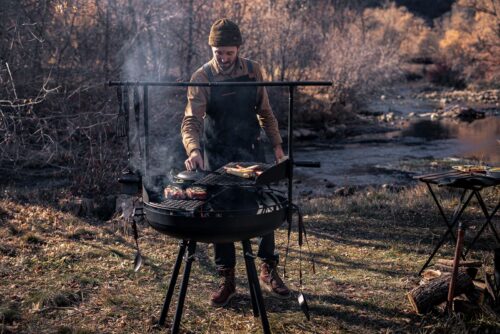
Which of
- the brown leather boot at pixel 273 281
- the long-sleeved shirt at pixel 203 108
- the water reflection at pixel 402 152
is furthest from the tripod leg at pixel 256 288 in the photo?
the water reflection at pixel 402 152

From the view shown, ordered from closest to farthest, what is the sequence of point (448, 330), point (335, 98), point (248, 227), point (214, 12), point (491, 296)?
point (248, 227)
point (448, 330)
point (491, 296)
point (214, 12)
point (335, 98)

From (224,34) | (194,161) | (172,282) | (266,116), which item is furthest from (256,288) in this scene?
(224,34)

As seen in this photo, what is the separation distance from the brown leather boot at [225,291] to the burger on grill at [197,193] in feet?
3.12

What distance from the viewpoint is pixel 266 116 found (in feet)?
14.1

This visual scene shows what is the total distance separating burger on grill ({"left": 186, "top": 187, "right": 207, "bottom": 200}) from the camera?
336 centimetres

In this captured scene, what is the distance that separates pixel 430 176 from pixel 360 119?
1859cm

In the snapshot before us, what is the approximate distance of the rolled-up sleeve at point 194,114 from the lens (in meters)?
3.89

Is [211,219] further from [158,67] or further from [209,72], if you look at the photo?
[158,67]

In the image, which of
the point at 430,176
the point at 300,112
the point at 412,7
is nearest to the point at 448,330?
the point at 430,176

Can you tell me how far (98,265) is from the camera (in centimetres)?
503

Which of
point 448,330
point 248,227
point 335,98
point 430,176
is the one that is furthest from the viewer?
point 335,98

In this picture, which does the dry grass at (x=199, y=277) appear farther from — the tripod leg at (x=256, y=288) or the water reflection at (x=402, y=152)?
the water reflection at (x=402, y=152)

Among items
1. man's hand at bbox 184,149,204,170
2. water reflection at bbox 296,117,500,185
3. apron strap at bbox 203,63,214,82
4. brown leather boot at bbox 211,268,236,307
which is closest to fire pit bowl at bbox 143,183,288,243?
man's hand at bbox 184,149,204,170

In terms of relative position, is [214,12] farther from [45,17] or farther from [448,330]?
[448,330]
